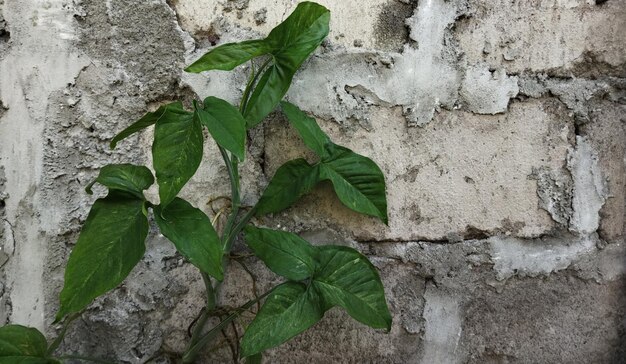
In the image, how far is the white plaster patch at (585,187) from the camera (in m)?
0.88

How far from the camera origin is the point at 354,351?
89cm

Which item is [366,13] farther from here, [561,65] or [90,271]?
[90,271]

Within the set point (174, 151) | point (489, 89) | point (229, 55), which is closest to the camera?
point (174, 151)

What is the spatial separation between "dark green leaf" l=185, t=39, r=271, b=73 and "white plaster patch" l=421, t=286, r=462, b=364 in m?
0.47

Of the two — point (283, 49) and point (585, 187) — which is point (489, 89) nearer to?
point (585, 187)

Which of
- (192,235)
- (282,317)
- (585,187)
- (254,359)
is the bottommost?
(254,359)

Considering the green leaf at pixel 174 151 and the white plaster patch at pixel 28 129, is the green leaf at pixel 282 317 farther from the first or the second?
the white plaster patch at pixel 28 129

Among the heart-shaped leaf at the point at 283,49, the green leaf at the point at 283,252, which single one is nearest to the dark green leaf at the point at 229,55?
the heart-shaped leaf at the point at 283,49

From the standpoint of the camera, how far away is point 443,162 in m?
0.89

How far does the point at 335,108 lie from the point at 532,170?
0.34m

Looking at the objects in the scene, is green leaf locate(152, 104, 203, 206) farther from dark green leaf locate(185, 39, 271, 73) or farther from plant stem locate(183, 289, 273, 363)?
plant stem locate(183, 289, 273, 363)

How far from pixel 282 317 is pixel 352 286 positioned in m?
0.11

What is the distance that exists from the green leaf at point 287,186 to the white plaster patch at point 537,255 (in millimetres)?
328

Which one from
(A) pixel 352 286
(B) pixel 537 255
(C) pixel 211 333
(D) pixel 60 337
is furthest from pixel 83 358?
(B) pixel 537 255
